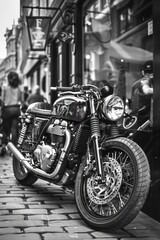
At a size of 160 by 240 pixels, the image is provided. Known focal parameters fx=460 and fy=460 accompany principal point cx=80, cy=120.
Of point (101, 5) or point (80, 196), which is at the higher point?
point (101, 5)

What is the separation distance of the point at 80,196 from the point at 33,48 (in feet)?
24.0

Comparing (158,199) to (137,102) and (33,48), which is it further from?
(33,48)

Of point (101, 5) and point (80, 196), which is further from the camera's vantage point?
point (101, 5)

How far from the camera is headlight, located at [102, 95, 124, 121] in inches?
165

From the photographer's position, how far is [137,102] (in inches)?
237

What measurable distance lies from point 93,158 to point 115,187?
48 cm

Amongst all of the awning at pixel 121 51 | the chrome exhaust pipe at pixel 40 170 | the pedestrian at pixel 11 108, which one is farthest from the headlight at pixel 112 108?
the awning at pixel 121 51

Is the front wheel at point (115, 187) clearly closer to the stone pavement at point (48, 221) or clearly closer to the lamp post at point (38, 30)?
the stone pavement at point (48, 221)

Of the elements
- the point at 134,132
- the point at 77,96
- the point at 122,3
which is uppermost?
the point at 122,3

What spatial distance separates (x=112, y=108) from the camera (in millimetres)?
4223

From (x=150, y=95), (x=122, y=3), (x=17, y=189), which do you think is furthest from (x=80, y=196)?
(x=122, y=3)

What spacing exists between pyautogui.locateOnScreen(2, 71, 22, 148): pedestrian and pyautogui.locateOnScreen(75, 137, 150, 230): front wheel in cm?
542

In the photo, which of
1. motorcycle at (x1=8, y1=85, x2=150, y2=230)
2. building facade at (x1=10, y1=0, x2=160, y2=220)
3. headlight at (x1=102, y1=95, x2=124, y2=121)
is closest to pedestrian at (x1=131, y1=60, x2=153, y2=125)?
building facade at (x1=10, y1=0, x2=160, y2=220)

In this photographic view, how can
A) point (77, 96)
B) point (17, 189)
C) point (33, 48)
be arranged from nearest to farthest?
point (77, 96)
point (17, 189)
point (33, 48)
